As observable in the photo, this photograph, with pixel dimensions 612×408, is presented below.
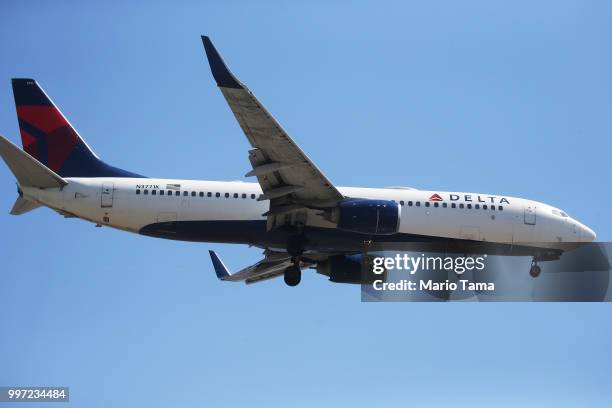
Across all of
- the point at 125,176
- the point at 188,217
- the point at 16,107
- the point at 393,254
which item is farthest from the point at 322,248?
the point at 16,107

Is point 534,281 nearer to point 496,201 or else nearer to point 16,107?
point 496,201

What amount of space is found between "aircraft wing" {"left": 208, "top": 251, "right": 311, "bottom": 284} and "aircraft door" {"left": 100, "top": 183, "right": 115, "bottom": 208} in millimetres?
7063

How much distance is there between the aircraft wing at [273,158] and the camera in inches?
1267

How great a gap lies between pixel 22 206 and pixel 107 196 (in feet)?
10.1

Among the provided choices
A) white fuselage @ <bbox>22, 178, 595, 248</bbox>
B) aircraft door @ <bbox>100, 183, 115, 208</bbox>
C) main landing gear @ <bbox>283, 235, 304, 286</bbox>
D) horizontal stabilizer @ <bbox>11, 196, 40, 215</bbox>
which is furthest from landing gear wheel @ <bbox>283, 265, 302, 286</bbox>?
horizontal stabilizer @ <bbox>11, 196, 40, 215</bbox>

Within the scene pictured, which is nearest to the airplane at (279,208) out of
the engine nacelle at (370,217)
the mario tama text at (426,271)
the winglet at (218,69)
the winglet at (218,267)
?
the engine nacelle at (370,217)

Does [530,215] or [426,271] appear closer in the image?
[426,271]

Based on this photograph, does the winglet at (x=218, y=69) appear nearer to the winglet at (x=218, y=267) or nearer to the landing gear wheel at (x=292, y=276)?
the landing gear wheel at (x=292, y=276)

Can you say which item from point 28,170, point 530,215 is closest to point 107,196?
point 28,170

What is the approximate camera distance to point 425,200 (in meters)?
39.8

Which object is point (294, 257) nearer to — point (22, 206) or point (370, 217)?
point (370, 217)

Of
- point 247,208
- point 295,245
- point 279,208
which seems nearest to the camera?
point 279,208

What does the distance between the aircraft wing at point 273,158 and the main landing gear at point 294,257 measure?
4.07ft

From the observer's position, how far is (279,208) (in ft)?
124
